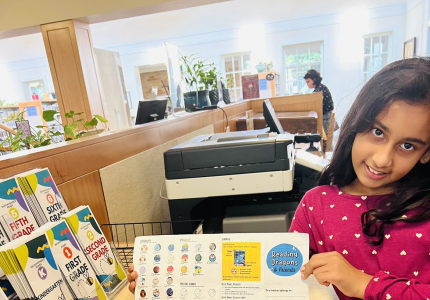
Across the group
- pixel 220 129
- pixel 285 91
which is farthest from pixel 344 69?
pixel 220 129

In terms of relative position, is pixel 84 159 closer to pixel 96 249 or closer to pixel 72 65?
pixel 96 249

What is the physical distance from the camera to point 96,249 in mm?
713

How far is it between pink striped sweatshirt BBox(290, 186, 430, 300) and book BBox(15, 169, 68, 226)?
24.4 inches

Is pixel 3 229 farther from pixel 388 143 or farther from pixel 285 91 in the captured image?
pixel 285 91

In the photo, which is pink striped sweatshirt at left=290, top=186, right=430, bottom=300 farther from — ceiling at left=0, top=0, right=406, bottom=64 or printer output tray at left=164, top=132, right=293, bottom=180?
ceiling at left=0, top=0, right=406, bottom=64

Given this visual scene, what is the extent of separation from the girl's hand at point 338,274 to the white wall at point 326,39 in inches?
221

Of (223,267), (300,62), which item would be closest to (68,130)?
(223,267)

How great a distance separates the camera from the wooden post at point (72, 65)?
8.14 ft

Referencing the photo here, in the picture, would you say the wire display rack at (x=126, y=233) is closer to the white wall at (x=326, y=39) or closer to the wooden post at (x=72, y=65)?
the wooden post at (x=72, y=65)

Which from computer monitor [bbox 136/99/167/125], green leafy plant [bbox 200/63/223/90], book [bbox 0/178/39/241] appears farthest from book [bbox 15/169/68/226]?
green leafy plant [bbox 200/63/223/90]

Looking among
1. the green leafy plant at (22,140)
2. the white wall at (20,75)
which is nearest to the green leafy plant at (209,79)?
the green leafy plant at (22,140)

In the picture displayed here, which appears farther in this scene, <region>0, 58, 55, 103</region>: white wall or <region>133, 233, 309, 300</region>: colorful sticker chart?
<region>0, 58, 55, 103</region>: white wall

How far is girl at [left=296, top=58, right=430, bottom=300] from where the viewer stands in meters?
0.63

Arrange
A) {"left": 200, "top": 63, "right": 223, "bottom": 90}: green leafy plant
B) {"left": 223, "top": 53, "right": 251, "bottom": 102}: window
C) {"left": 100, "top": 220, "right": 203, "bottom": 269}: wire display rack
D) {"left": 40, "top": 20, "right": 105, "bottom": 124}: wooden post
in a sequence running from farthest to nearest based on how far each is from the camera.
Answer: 1. {"left": 223, "top": 53, "right": 251, "bottom": 102}: window
2. {"left": 40, "top": 20, "right": 105, "bottom": 124}: wooden post
3. {"left": 200, "top": 63, "right": 223, "bottom": 90}: green leafy plant
4. {"left": 100, "top": 220, "right": 203, "bottom": 269}: wire display rack
